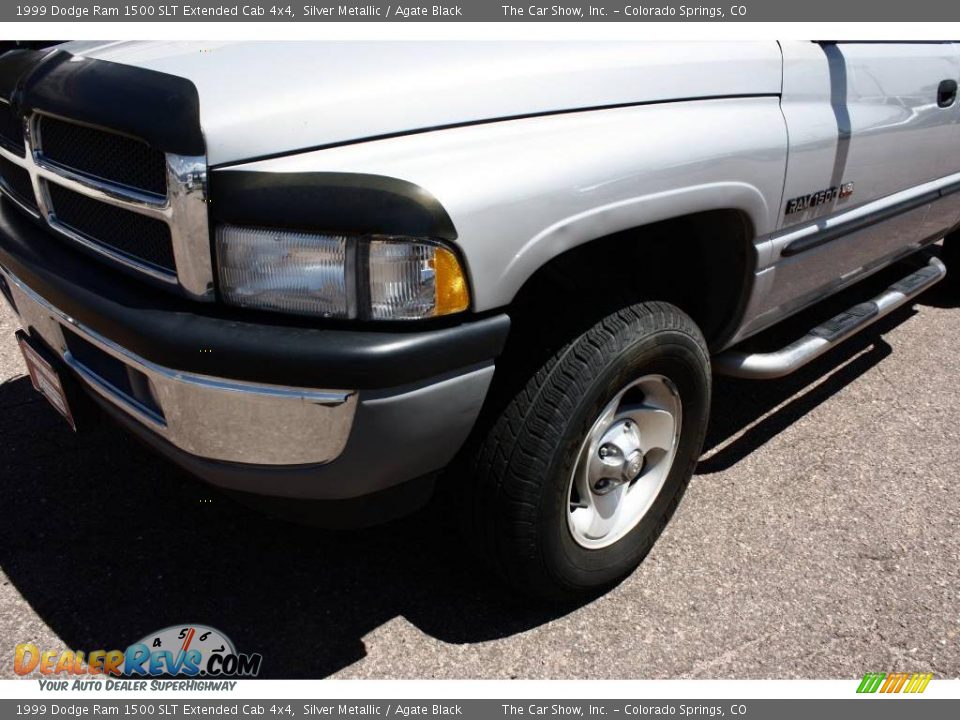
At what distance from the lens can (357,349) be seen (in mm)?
1628

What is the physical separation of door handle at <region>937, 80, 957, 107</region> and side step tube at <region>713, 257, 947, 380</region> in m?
0.79

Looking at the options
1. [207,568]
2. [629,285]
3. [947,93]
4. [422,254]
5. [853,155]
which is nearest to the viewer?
[422,254]

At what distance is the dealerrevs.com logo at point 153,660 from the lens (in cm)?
211

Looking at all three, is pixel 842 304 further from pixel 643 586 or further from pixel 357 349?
pixel 357 349

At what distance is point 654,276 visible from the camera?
2.54 m

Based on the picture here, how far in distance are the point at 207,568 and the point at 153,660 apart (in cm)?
35

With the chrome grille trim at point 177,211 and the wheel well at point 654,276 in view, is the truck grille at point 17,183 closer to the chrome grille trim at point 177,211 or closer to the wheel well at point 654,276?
the chrome grille trim at point 177,211

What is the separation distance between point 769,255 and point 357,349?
4.77 feet

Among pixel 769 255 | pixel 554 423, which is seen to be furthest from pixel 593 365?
pixel 769 255

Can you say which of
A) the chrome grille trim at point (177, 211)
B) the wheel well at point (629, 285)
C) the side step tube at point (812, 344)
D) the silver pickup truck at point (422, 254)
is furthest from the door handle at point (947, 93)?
the chrome grille trim at point (177, 211)

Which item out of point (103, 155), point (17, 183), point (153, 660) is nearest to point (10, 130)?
point (17, 183)

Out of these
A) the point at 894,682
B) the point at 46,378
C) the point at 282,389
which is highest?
the point at 282,389

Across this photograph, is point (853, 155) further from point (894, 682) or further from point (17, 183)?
point (17, 183)

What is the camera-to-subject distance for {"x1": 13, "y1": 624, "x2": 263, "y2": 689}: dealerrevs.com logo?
211 cm
